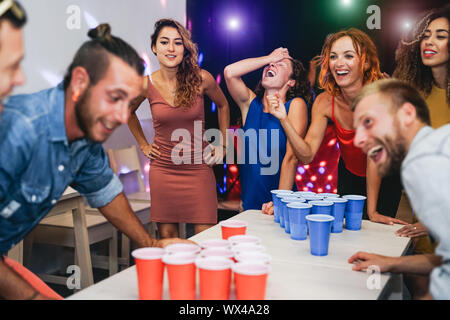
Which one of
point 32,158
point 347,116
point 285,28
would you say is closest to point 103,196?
point 32,158

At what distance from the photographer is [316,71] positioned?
4.13m

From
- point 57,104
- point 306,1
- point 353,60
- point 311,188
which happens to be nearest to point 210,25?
point 306,1

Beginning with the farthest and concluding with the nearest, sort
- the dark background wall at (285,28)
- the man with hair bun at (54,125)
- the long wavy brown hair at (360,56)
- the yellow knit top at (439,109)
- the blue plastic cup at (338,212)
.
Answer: the dark background wall at (285,28) → the long wavy brown hair at (360,56) → the yellow knit top at (439,109) → the blue plastic cup at (338,212) → the man with hair bun at (54,125)

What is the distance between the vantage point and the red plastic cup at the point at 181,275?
1007 millimetres

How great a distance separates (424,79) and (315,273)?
4.24 feet

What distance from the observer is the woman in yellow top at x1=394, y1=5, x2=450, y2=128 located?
2002 millimetres

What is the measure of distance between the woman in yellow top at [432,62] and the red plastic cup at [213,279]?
56.5 inches

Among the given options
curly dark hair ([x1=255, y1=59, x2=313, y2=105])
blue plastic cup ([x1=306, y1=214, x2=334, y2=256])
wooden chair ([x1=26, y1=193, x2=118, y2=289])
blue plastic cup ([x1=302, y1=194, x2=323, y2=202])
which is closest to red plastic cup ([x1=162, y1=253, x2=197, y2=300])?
blue plastic cup ([x1=306, y1=214, x2=334, y2=256])

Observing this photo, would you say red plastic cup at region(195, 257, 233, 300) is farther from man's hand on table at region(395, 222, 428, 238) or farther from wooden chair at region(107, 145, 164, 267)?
wooden chair at region(107, 145, 164, 267)

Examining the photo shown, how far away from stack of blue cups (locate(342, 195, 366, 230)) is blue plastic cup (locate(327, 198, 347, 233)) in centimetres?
5

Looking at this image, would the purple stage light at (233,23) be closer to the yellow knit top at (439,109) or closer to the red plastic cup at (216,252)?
the yellow knit top at (439,109)

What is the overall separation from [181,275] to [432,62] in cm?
163

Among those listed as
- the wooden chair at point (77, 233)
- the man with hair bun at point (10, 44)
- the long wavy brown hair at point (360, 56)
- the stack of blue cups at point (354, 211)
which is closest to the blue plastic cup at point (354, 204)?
the stack of blue cups at point (354, 211)

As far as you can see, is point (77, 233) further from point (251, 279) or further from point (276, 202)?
point (251, 279)
